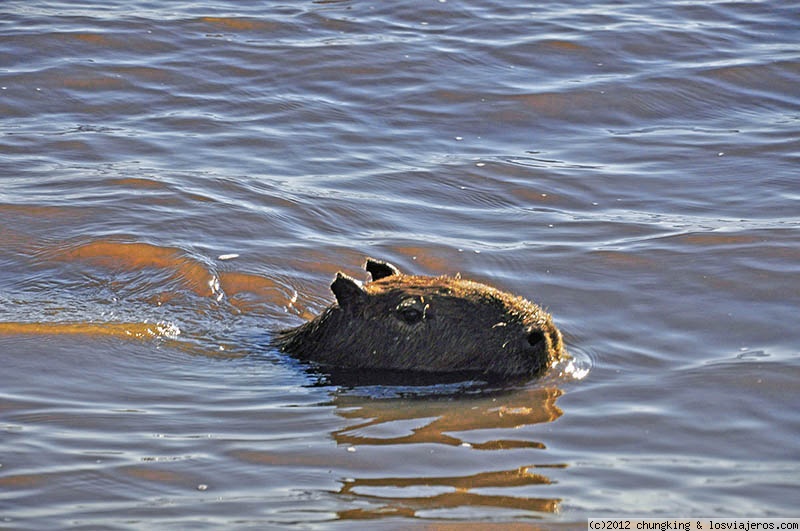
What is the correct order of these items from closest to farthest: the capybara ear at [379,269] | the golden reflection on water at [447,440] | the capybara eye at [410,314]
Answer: the golden reflection on water at [447,440]
the capybara eye at [410,314]
the capybara ear at [379,269]

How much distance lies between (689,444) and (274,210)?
14.7 feet

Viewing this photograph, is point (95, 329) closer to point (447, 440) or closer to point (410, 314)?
point (410, 314)

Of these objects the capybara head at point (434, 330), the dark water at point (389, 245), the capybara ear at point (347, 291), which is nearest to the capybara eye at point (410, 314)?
the capybara head at point (434, 330)

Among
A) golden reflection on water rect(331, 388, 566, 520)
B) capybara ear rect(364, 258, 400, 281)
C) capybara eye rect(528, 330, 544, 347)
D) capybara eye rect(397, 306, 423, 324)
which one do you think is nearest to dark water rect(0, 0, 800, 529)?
golden reflection on water rect(331, 388, 566, 520)

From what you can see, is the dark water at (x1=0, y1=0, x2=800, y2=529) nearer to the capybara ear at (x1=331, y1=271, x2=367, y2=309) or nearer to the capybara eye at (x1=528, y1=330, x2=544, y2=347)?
the capybara eye at (x1=528, y1=330, x2=544, y2=347)

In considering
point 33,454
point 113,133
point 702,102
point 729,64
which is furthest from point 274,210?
point 729,64

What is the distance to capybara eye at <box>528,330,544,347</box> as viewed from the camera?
6.44m

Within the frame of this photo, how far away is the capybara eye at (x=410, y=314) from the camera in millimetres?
6543

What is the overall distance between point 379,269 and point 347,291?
1.28 feet

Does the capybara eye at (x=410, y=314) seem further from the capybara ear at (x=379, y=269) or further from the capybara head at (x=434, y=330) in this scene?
the capybara ear at (x=379, y=269)

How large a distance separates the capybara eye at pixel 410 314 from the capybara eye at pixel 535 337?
558mm

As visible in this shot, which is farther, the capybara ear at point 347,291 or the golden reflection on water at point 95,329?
the golden reflection on water at point 95,329

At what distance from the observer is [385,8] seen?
50.1ft

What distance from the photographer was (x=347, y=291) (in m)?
6.64
